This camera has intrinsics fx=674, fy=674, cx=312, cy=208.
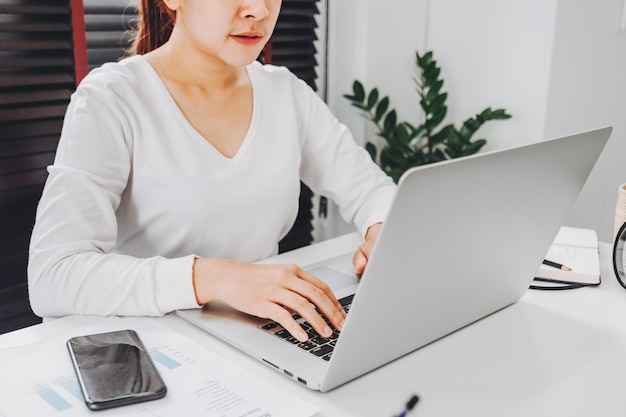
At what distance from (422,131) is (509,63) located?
0.36 metres

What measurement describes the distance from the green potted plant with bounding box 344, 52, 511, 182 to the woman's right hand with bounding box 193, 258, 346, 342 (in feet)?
4.39

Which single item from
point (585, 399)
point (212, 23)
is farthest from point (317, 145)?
point (585, 399)

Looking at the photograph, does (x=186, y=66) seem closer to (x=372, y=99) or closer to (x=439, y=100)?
(x=372, y=99)

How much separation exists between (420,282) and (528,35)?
1.66m

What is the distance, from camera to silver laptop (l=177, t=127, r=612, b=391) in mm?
646

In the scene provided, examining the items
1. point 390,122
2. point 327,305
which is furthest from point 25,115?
point 390,122

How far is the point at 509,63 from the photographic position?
2.22m

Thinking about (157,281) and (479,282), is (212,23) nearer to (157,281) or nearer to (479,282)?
(157,281)

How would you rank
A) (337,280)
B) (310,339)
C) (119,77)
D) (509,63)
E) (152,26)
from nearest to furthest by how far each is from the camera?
(310,339)
(337,280)
(119,77)
(152,26)
(509,63)

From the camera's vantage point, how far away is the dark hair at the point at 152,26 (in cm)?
132

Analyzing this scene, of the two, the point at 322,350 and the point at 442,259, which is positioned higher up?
the point at 442,259

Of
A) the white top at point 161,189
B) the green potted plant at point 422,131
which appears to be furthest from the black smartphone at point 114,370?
the green potted plant at point 422,131

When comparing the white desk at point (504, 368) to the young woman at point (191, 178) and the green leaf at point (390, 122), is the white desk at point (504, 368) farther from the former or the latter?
the green leaf at point (390, 122)

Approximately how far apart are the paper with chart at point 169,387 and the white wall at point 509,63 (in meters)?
1.67
